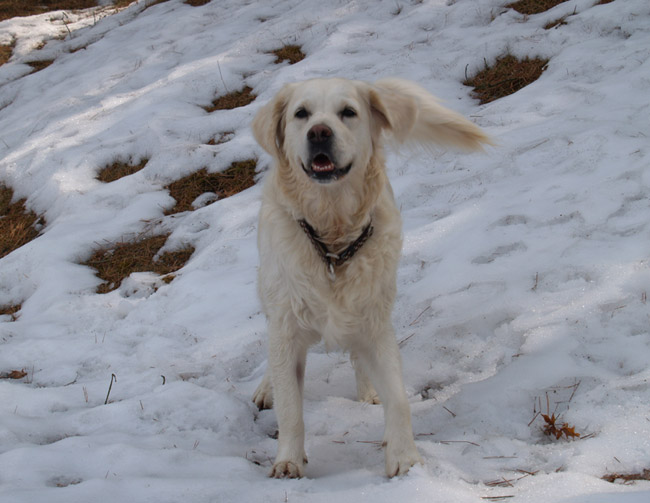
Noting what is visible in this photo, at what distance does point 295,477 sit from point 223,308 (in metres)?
1.75

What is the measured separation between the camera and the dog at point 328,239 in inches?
103

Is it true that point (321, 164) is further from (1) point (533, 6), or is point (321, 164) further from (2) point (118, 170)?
(1) point (533, 6)

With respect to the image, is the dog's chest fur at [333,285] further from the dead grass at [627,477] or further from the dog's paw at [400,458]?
the dead grass at [627,477]

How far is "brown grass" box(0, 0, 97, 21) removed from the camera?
40.4ft

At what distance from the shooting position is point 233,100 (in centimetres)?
681

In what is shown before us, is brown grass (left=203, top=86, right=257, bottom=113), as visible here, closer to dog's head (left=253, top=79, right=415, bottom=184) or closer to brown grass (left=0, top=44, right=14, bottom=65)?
dog's head (left=253, top=79, right=415, bottom=184)

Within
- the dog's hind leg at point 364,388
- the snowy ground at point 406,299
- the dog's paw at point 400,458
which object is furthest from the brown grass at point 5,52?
the dog's paw at point 400,458

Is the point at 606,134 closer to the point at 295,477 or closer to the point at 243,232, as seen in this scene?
the point at 243,232

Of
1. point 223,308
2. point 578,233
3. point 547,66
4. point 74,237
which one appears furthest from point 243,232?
point 547,66

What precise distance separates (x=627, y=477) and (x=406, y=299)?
180cm

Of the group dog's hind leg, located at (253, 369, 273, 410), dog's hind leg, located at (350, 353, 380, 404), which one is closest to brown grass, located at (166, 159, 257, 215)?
dog's hind leg, located at (253, 369, 273, 410)

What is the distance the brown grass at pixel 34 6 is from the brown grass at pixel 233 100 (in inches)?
296

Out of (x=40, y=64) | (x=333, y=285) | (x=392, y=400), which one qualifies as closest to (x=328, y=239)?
(x=333, y=285)

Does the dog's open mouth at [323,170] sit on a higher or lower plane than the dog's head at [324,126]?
lower
